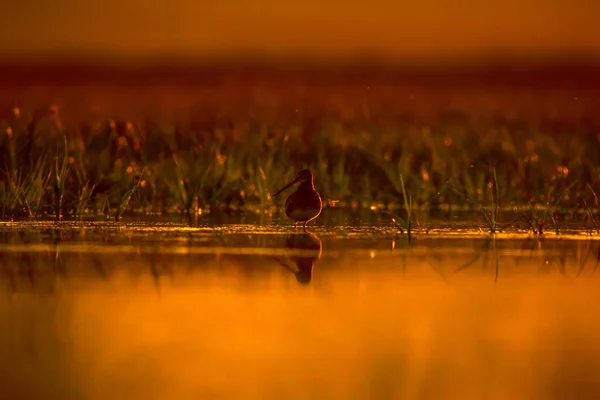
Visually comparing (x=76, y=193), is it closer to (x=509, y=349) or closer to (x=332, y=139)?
(x=332, y=139)

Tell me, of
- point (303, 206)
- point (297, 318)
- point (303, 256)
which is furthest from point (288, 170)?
point (297, 318)

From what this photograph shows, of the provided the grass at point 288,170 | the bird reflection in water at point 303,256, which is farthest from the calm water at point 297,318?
the grass at point 288,170

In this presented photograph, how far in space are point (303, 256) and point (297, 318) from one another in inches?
74.5

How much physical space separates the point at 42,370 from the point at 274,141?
823 centimetres

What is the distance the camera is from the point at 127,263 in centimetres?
656

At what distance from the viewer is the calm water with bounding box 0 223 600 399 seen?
402 centimetres

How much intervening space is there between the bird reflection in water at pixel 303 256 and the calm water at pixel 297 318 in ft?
0.07

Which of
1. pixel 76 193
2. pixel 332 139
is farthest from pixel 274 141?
pixel 76 193

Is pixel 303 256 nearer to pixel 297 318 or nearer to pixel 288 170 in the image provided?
pixel 297 318

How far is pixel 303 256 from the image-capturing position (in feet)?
22.8

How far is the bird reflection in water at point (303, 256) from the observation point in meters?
6.28

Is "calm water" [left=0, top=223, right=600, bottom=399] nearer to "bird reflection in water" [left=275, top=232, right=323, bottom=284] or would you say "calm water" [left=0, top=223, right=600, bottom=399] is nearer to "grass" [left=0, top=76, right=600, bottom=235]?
"bird reflection in water" [left=275, top=232, right=323, bottom=284]

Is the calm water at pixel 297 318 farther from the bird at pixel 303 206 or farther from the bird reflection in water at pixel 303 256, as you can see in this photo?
the bird at pixel 303 206

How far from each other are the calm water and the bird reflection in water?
21mm
